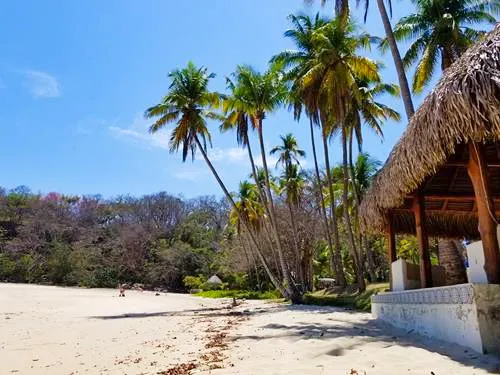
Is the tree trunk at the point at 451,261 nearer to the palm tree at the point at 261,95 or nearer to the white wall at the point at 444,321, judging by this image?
the white wall at the point at 444,321

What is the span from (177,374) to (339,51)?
53.2ft

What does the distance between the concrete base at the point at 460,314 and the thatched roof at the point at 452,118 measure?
1.71 meters

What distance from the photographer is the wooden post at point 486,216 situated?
5438 millimetres

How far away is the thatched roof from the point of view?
4.95 metres

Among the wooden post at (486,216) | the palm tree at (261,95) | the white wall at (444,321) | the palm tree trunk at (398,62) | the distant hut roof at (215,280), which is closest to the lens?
the white wall at (444,321)

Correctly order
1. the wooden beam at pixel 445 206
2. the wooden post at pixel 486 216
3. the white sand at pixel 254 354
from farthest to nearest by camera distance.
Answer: the wooden beam at pixel 445 206 → the wooden post at pixel 486 216 → the white sand at pixel 254 354

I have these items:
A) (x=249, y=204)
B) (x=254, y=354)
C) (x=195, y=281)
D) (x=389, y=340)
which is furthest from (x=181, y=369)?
(x=195, y=281)

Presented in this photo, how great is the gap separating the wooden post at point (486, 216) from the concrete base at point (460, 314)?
47cm

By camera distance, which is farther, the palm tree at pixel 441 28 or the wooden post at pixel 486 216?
the palm tree at pixel 441 28

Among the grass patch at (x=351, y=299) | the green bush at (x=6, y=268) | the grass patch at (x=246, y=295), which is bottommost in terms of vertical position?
the grass patch at (x=246, y=295)

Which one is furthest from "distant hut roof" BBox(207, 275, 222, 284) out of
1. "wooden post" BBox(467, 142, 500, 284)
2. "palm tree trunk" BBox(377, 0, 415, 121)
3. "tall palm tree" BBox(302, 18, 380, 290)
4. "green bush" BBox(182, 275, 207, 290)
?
"wooden post" BBox(467, 142, 500, 284)

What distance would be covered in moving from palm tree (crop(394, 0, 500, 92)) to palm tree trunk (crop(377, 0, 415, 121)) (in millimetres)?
3499

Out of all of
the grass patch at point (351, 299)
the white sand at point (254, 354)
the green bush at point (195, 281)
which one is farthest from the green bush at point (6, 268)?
the white sand at point (254, 354)

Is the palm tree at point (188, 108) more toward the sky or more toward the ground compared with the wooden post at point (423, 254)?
more toward the sky
